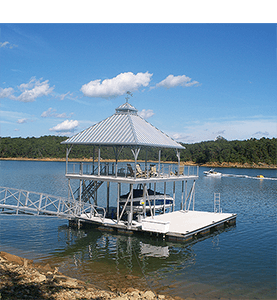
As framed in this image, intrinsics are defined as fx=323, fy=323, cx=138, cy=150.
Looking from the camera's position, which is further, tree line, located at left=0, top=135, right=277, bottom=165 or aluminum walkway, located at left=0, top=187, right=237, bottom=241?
tree line, located at left=0, top=135, right=277, bottom=165

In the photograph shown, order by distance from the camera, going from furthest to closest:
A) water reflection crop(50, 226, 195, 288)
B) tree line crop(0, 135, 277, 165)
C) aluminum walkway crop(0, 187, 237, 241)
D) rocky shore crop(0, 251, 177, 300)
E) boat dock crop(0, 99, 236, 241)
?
1. tree line crop(0, 135, 277, 165)
2. boat dock crop(0, 99, 236, 241)
3. aluminum walkway crop(0, 187, 237, 241)
4. water reflection crop(50, 226, 195, 288)
5. rocky shore crop(0, 251, 177, 300)

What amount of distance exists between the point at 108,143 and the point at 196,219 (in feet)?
27.0

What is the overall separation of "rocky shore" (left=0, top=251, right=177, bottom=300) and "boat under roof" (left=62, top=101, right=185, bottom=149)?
972cm

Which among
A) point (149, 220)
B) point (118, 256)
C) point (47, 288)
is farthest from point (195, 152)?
point (47, 288)

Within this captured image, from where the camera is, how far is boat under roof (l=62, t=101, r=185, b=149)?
68.0ft

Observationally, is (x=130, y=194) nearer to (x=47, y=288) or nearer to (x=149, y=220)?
(x=149, y=220)

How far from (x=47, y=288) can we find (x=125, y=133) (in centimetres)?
1246

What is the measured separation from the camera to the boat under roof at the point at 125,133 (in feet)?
68.0

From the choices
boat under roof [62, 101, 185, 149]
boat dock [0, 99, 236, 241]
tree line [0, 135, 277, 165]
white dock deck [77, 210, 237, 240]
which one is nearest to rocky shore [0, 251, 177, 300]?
white dock deck [77, 210, 237, 240]

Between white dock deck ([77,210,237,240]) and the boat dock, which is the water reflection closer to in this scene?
white dock deck ([77,210,237,240])

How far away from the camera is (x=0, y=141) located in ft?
463

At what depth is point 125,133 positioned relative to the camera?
21.4 metres
